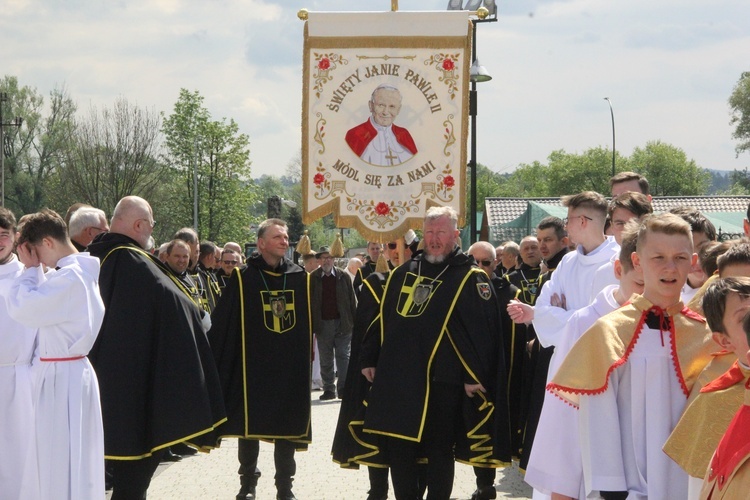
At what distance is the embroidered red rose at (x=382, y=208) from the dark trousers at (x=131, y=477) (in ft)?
9.76

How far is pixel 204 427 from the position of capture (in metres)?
6.75

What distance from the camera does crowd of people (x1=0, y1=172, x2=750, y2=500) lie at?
3.98 m

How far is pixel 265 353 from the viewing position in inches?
317

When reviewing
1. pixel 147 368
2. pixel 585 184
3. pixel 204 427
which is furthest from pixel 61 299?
pixel 585 184

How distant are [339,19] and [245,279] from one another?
243 centimetres

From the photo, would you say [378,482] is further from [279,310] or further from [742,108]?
[742,108]

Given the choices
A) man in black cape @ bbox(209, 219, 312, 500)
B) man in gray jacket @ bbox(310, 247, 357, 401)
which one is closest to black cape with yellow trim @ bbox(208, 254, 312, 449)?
man in black cape @ bbox(209, 219, 312, 500)

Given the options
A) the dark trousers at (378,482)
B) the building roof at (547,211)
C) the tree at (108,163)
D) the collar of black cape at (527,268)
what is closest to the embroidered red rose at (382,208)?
the collar of black cape at (527,268)

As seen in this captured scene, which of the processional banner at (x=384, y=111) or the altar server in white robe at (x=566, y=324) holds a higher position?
the processional banner at (x=384, y=111)

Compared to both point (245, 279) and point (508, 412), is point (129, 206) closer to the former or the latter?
point (245, 279)

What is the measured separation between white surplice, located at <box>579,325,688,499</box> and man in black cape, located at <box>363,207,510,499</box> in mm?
2950

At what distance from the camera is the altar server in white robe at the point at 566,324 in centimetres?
445

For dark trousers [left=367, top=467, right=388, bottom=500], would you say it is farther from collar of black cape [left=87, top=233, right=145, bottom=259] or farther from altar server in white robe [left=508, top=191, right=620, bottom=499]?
collar of black cape [left=87, top=233, right=145, bottom=259]

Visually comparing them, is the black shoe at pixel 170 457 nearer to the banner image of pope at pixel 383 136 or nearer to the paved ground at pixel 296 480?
the paved ground at pixel 296 480
